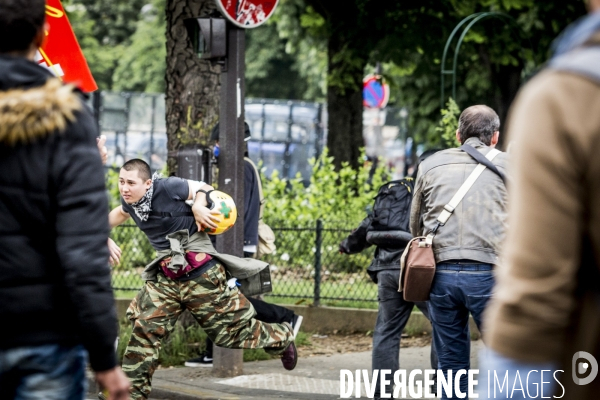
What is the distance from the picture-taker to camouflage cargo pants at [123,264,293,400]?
6.30m

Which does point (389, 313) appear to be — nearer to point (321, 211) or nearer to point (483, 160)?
point (483, 160)

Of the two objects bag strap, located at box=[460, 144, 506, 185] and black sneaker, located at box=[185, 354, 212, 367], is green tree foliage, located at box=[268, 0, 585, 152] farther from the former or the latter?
bag strap, located at box=[460, 144, 506, 185]

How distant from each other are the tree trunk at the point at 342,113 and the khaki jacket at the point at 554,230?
45.2 feet

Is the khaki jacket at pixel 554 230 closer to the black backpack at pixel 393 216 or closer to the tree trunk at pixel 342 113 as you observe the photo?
the black backpack at pixel 393 216

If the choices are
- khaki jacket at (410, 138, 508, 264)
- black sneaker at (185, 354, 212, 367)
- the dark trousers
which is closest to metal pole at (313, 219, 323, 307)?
black sneaker at (185, 354, 212, 367)

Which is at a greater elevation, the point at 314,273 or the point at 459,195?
the point at 459,195

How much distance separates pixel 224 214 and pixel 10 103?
353cm

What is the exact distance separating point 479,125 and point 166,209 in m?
1.97

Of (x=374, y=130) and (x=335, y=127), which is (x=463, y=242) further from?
(x=374, y=130)

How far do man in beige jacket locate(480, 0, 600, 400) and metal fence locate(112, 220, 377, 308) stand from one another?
850 centimetres

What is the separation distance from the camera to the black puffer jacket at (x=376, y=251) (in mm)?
6918

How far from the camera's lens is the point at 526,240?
1.95m

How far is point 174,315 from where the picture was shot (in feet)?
21.2

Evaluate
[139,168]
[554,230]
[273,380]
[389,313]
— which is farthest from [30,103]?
[273,380]
